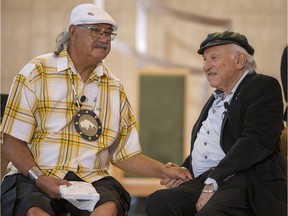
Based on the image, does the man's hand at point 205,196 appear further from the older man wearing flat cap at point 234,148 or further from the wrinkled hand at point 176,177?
the wrinkled hand at point 176,177

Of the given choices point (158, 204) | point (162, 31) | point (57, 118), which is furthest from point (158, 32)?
point (158, 204)

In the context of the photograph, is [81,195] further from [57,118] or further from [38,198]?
[57,118]

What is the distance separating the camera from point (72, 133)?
2.99 metres

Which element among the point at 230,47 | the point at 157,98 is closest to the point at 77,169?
the point at 230,47

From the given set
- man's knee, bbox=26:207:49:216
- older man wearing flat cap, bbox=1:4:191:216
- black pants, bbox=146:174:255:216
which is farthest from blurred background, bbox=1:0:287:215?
man's knee, bbox=26:207:49:216

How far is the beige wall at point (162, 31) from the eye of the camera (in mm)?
8211

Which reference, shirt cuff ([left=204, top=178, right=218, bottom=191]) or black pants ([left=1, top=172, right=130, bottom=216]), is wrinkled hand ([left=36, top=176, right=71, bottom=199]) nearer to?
black pants ([left=1, top=172, right=130, bottom=216])

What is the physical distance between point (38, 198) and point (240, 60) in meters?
1.17

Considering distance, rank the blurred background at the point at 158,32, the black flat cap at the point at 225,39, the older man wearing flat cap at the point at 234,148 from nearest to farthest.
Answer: the older man wearing flat cap at the point at 234,148 < the black flat cap at the point at 225,39 < the blurred background at the point at 158,32

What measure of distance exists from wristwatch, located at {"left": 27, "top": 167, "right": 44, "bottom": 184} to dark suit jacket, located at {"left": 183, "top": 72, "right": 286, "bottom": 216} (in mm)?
783

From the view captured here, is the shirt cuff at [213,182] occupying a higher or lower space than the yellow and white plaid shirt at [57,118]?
lower

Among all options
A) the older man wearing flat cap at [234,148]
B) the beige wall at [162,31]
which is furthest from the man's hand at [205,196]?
the beige wall at [162,31]

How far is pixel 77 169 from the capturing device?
2.97 metres

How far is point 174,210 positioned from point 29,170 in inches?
27.3
